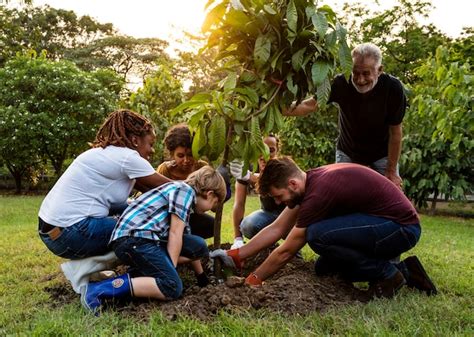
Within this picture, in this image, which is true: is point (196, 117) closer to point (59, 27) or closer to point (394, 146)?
point (394, 146)

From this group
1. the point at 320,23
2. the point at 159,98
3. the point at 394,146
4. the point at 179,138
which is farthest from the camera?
the point at 159,98

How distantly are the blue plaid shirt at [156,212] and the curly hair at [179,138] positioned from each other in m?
0.66

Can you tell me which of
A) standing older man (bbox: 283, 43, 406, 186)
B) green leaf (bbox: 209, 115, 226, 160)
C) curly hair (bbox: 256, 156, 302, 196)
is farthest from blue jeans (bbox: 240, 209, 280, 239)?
green leaf (bbox: 209, 115, 226, 160)

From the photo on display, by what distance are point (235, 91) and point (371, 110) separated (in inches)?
54.5

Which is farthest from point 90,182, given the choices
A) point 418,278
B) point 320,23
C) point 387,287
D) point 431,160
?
point 431,160

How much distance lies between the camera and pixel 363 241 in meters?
3.21

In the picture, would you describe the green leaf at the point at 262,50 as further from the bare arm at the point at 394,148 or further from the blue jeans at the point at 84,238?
the bare arm at the point at 394,148

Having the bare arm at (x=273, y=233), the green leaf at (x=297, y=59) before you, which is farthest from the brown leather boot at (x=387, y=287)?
the green leaf at (x=297, y=59)

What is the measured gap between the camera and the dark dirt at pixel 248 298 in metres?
2.82

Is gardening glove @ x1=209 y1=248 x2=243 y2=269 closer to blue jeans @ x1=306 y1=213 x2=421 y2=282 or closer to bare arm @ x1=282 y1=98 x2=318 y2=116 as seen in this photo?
blue jeans @ x1=306 y1=213 x2=421 y2=282

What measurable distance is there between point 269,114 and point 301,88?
11.8 inches

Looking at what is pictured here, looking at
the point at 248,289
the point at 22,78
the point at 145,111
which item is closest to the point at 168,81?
the point at 145,111

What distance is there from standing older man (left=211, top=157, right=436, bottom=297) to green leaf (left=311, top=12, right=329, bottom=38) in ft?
2.85

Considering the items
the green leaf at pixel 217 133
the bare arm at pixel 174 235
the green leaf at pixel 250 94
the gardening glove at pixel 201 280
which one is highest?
the green leaf at pixel 250 94
